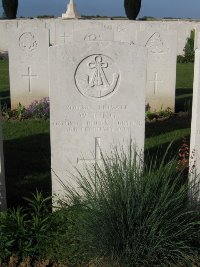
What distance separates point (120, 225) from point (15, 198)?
72.1 inches

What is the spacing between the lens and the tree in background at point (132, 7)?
21727 mm

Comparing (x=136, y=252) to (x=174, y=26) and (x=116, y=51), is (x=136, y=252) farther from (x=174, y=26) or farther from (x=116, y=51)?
(x=174, y=26)

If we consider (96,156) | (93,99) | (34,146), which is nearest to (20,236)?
(96,156)

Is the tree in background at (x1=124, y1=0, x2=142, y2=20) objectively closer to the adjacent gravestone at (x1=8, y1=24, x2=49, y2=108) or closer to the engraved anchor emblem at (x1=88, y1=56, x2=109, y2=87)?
the adjacent gravestone at (x1=8, y1=24, x2=49, y2=108)

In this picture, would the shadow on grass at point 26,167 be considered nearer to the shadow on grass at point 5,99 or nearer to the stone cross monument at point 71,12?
the shadow on grass at point 5,99

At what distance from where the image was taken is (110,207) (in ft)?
10.4

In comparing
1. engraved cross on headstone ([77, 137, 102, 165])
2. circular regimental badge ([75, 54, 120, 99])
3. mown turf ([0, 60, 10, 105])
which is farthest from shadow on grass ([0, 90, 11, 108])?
circular regimental badge ([75, 54, 120, 99])

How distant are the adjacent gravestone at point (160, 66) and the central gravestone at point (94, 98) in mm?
4409

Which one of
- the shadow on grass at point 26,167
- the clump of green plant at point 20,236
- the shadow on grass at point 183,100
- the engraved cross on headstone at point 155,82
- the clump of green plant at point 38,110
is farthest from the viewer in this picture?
the shadow on grass at point 183,100

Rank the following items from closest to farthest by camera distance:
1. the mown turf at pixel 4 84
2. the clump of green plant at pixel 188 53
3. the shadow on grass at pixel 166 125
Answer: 1. the shadow on grass at pixel 166 125
2. the mown turf at pixel 4 84
3. the clump of green plant at pixel 188 53

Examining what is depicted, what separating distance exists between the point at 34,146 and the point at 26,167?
0.92 metres

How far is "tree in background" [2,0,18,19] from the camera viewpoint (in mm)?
21809

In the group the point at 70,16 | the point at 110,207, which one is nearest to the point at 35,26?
the point at 110,207

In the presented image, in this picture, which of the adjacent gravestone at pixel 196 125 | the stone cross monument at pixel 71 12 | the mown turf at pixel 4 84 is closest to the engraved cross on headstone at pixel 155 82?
the mown turf at pixel 4 84
